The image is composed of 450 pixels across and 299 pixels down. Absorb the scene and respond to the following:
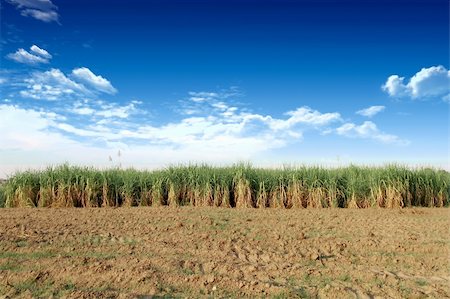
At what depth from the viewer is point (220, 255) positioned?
15.6 ft

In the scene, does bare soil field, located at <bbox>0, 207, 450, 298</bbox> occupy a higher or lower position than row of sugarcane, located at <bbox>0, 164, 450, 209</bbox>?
lower

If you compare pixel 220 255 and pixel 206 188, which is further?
pixel 206 188

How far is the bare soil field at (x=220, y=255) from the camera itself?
384 cm

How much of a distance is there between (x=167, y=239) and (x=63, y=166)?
486 cm

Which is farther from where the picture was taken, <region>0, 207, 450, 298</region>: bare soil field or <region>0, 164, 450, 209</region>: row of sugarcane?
<region>0, 164, 450, 209</region>: row of sugarcane

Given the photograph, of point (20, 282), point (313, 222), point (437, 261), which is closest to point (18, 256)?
point (20, 282)

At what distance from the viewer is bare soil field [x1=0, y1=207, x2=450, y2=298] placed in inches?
151

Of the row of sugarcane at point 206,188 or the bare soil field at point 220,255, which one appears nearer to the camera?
the bare soil field at point 220,255

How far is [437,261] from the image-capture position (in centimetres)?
487

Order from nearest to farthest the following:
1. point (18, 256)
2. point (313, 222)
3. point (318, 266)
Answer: point (318, 266) < point (18, 256) < point (313, 222)

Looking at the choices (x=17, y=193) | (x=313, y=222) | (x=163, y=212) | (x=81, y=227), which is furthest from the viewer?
(x=17, y=193)

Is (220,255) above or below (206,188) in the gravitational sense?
below

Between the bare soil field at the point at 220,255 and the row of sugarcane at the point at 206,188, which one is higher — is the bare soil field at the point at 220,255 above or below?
below

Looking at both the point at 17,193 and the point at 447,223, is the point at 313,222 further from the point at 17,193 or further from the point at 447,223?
the point at 17,193
